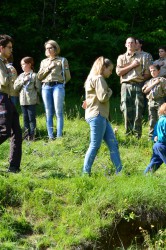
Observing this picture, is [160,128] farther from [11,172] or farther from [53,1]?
[53,1]

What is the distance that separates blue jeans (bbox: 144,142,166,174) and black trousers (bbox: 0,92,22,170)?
1.99 metres

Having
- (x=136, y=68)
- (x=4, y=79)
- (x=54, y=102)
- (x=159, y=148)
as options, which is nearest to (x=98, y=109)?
(x=159, y=148)

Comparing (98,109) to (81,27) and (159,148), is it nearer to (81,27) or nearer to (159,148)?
(159,148)

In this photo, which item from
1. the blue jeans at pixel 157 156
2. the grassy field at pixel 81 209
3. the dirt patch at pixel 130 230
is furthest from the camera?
the blue jeans at pixel 157 156

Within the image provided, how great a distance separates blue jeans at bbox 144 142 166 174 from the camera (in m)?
7.77

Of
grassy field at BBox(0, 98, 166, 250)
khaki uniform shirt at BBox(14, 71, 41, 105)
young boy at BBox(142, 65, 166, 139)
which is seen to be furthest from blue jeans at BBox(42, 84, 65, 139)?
grassy field at BBox(0, 98, 166, 250)

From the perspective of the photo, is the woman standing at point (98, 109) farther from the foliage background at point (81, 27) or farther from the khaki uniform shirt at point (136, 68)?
the foliage background at point (81, 27)

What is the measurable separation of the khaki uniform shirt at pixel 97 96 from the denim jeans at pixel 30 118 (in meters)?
2.86

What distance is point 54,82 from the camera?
9.93 m

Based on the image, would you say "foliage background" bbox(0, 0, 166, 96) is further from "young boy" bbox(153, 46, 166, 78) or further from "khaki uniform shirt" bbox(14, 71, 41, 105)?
"khaki uniform shirt" bbox(14, 71, 41, 105)

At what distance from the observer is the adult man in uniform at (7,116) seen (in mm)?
7246

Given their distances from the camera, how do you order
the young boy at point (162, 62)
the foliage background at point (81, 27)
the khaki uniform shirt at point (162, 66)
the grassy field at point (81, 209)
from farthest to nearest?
the foliage background at point (81, 27) → the young boy at point (162, 62) → the khaki uniform shirt at point (162, 66) → the grassy field at point (81, 209)

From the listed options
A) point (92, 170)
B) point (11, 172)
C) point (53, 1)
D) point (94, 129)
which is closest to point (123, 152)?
point (92, 170)

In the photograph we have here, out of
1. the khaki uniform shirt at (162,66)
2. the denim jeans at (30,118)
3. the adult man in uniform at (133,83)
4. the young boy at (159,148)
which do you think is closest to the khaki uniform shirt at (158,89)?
the adult man in uniform at (133,83)
